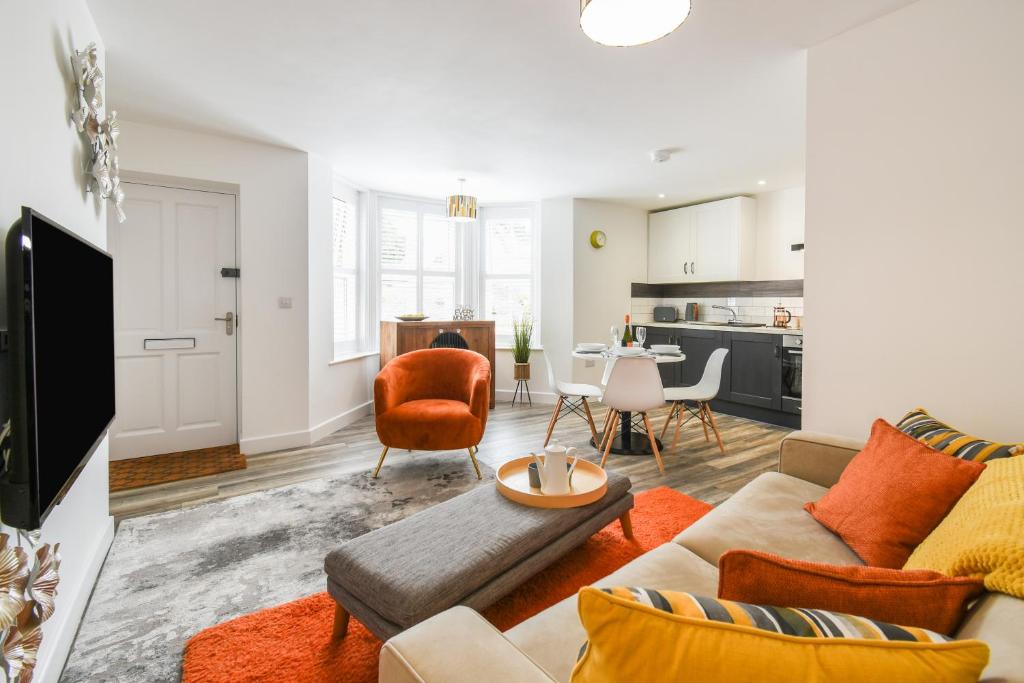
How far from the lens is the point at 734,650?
57 centimetres

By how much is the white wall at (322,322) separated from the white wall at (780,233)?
466 cm

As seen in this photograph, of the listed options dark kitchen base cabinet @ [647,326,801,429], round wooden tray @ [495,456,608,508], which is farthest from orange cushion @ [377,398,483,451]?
dark kitchen base cabinet @ [647,326,801,429]

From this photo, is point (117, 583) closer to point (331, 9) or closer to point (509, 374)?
point (331, 9)

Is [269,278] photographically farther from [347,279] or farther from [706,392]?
[706,392]

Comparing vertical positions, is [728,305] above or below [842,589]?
above

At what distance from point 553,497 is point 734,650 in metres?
1.38

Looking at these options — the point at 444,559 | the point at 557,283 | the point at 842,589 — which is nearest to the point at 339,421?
the point at 557,283

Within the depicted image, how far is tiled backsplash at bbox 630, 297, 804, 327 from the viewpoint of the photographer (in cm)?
545

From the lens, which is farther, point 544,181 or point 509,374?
point 509,374

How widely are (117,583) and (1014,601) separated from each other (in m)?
2.85

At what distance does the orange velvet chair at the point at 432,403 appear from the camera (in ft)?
10.7

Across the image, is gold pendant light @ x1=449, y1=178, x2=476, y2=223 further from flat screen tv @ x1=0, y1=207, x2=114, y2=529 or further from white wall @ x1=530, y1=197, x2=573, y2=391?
flat screen tv @ x1=0, y1=207, x2=114, y2=529

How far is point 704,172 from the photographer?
15.4 ft

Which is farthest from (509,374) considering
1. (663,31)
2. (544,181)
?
(663,31)
